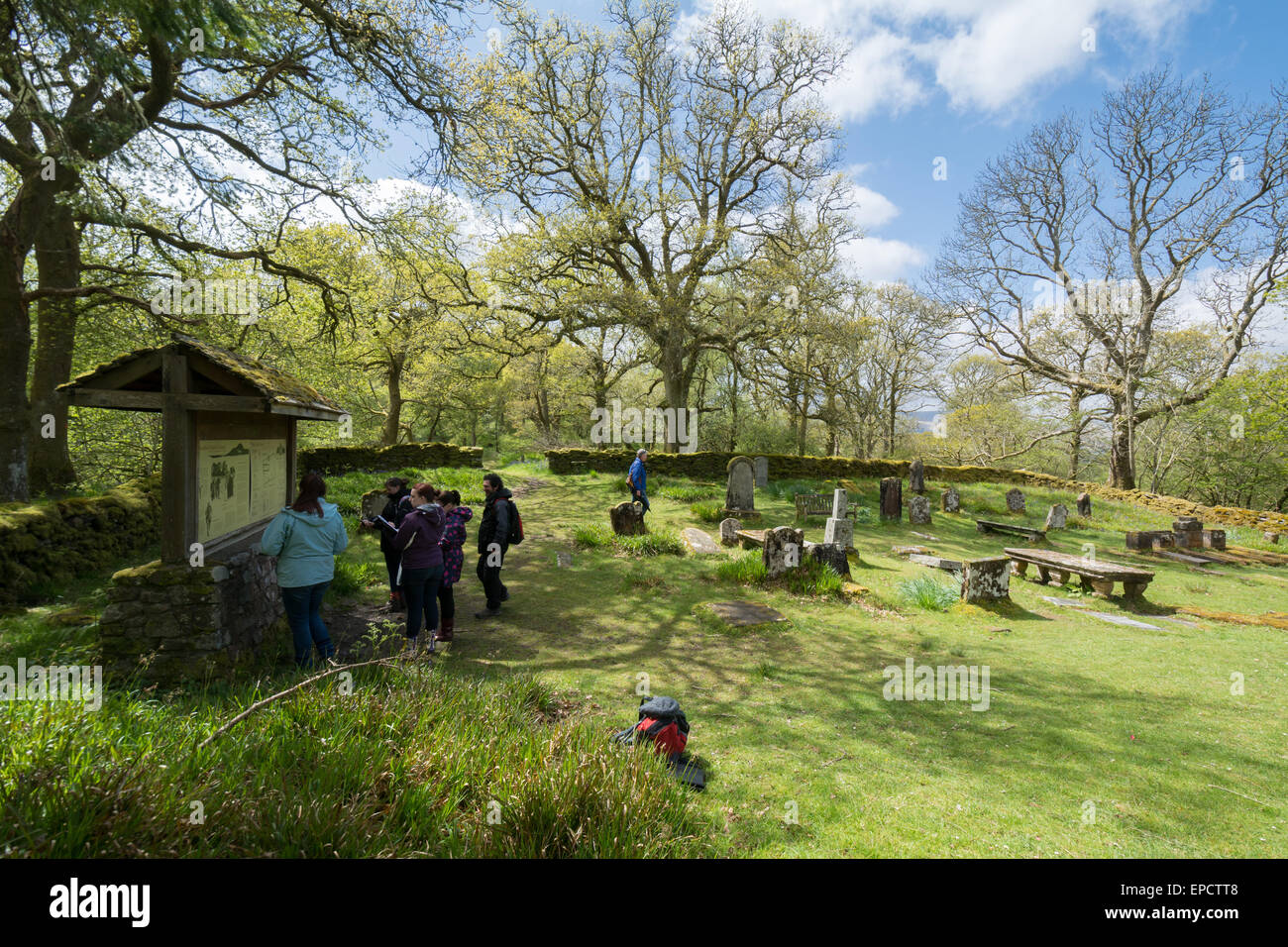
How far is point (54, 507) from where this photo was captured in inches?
301

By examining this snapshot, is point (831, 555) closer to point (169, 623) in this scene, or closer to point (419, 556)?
point (419, 556)

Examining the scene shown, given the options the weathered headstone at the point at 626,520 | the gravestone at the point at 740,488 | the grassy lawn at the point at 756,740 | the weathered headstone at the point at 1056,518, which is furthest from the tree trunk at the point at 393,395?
the weathered headstone at the point at 1056,518

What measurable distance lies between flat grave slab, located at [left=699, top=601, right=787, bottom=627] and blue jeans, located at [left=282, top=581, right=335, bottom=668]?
476 centimetres

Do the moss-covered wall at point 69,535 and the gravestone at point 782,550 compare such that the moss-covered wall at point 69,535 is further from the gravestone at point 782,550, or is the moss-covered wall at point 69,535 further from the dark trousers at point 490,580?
the gravestone at point 782,550

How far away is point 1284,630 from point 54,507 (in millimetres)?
18123

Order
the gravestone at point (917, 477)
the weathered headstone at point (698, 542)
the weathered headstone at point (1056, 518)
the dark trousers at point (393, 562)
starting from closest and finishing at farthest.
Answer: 1. the dark trousers at point (393, 562)
2. the weathered headstone at point (698, 542)
3. the weathered headstone at point (1056, 518)
4. the gravestone at point (917, 477)

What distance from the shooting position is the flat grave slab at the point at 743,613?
7.34 meters

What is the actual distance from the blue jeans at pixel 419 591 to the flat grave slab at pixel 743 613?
3.76 metres

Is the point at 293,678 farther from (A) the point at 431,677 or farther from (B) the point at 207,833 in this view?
(B) the point at 207,833

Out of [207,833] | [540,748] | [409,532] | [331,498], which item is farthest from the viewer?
[331,498]

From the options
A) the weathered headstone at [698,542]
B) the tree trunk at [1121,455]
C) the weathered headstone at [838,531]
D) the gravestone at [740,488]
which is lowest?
the weathered headstone at [698,542]

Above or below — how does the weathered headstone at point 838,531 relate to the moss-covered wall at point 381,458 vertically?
below

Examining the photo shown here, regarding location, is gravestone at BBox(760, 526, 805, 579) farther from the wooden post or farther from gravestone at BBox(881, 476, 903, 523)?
gravestone at BBox(881, 476, 903, 523)
